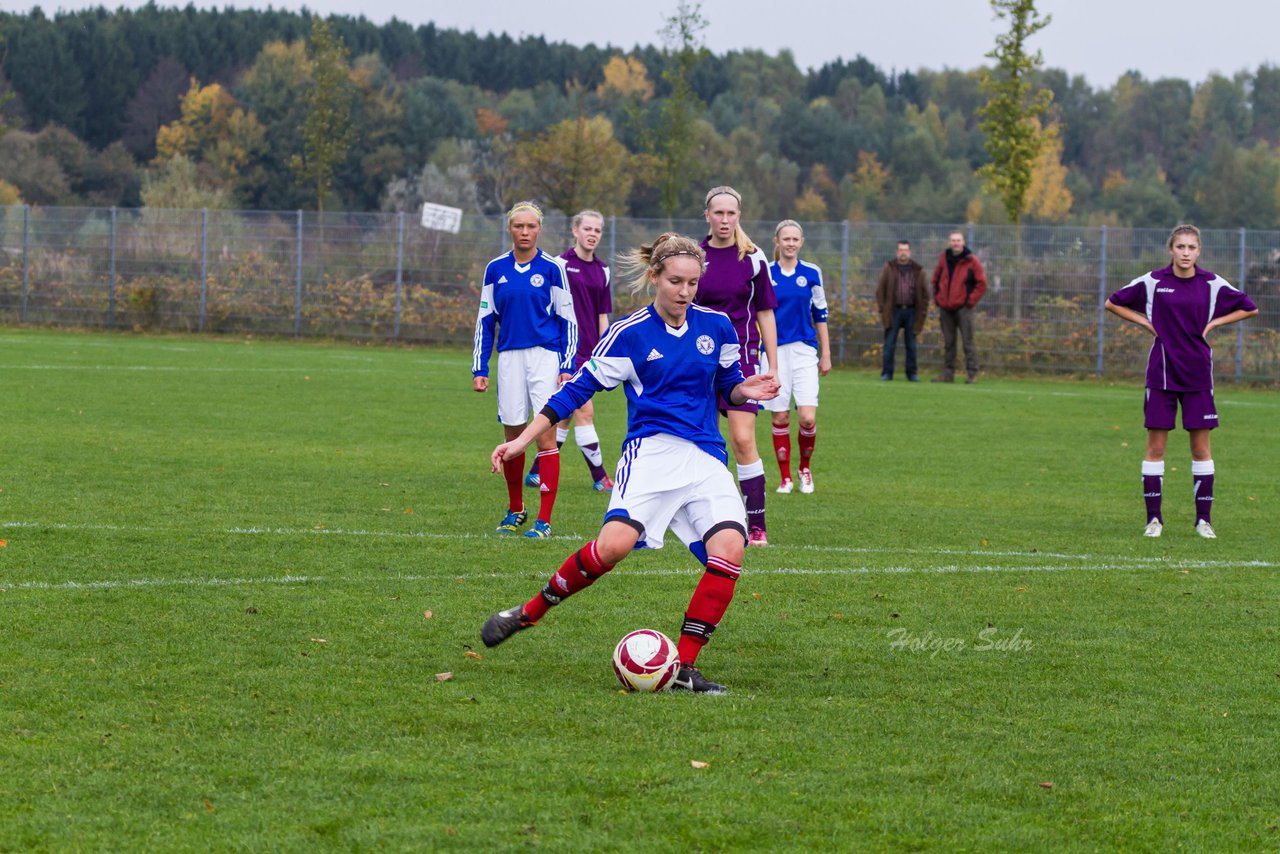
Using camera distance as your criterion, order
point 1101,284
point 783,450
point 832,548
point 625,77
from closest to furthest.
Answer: point 832,548
point 783,450
point 1101,284
point 625,77

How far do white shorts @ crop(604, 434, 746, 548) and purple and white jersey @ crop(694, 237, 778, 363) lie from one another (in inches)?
130

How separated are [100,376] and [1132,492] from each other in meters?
13.7

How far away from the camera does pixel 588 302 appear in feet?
38.8

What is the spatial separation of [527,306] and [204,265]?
2293cm

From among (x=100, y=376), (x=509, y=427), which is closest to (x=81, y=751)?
(x=509, y=427)

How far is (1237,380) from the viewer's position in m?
25.0

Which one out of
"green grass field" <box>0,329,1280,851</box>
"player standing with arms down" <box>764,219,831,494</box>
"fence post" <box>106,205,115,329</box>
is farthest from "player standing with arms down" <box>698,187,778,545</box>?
"fence post" <box>106,205,115,329</box>

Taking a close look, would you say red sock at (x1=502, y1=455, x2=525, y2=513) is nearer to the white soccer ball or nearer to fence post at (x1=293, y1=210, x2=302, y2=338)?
the white soccer ball

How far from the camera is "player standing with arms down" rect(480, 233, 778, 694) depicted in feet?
19.1

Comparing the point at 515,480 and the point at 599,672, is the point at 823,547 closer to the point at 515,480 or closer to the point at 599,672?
the point at 515,480

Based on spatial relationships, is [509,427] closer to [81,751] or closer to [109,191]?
[81,751]

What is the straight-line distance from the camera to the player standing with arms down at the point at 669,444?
19.1 feet

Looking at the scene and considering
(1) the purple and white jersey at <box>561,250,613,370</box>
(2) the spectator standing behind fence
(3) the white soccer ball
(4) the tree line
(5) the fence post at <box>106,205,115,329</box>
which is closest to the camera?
(3) the white soccer ball

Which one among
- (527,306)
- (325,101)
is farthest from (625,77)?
(527,306)
